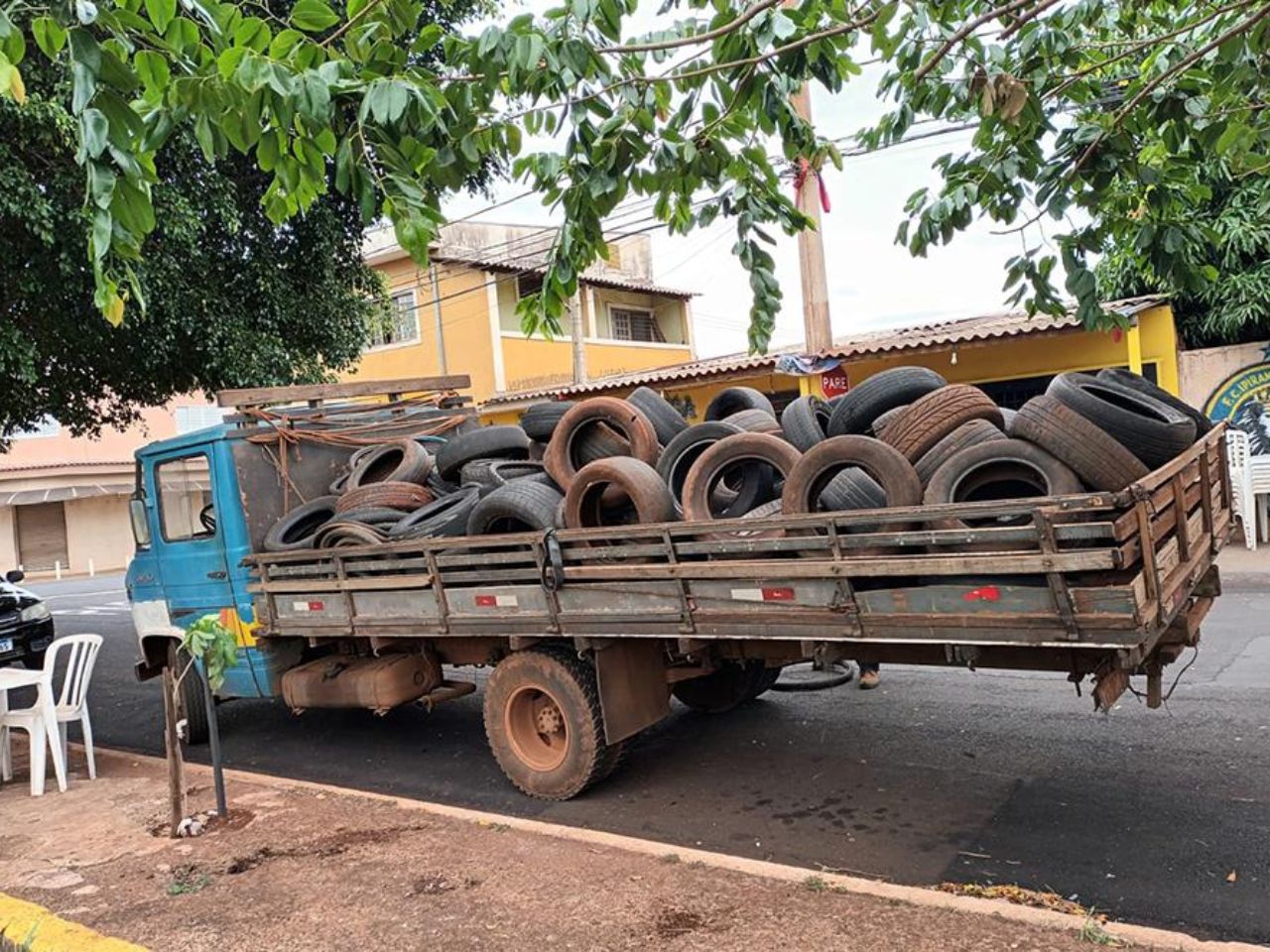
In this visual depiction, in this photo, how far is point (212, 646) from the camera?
4.90 meters

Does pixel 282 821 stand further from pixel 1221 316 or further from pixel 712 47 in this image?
pixel 1221 316

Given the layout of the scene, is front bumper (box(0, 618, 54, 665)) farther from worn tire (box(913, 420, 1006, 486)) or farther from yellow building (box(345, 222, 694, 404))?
yellow building (box(345, 222, 694, 404))

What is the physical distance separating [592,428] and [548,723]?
1.65 metres

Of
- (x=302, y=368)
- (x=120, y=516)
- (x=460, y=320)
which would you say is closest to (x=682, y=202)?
(x=302, y=368)

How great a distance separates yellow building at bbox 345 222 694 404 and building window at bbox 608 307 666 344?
4 centimetres

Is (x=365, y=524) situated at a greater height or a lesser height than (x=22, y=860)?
greater

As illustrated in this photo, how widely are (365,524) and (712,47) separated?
131 inches

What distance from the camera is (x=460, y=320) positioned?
75.3ft

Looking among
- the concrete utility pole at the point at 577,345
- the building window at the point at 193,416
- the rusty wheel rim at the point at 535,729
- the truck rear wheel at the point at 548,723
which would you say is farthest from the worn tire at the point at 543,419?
the building window at the point at 193,416

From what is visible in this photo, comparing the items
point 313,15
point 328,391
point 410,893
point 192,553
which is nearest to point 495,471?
point 328,391

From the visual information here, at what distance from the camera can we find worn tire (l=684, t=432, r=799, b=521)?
4.39 meters

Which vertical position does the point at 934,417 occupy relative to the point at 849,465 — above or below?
above

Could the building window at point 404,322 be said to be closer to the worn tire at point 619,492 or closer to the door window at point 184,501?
the door window at point 184,501

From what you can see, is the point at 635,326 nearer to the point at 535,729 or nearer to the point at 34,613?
the point at 34,613
